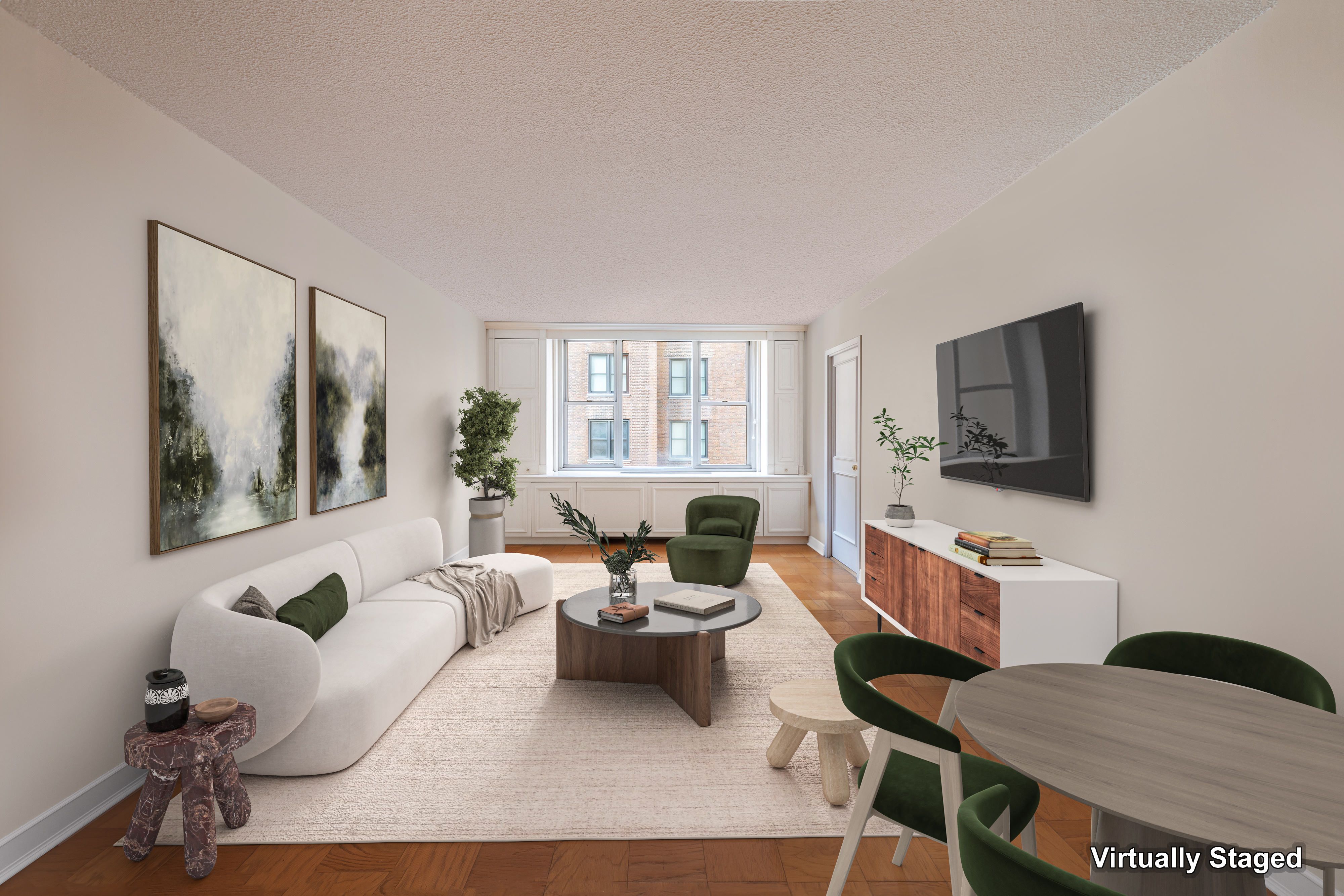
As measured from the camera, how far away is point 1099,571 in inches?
105

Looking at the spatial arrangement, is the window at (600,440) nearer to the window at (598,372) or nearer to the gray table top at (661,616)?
the window at (598,372)

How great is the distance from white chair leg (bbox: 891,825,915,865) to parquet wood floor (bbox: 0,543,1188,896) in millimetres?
26

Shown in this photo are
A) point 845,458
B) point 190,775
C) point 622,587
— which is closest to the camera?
point 190,775

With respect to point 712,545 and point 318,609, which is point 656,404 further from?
point 318,609

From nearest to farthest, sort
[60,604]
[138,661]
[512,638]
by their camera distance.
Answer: [60,604] < [138,661] < [512,638]

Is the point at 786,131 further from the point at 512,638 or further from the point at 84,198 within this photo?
the point at 512,638

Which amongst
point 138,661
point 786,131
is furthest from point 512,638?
point 786,131

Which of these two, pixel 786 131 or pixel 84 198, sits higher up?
pixel 786 131

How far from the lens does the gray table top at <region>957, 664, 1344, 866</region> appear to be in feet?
3.21

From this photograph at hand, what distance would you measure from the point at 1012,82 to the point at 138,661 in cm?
395

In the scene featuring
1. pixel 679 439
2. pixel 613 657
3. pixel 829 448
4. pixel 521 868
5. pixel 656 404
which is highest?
pixel 656 404

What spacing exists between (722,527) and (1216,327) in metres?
4.00

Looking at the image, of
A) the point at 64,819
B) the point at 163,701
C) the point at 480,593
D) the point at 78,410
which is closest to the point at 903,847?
the point at 163,701

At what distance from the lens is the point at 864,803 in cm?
158
